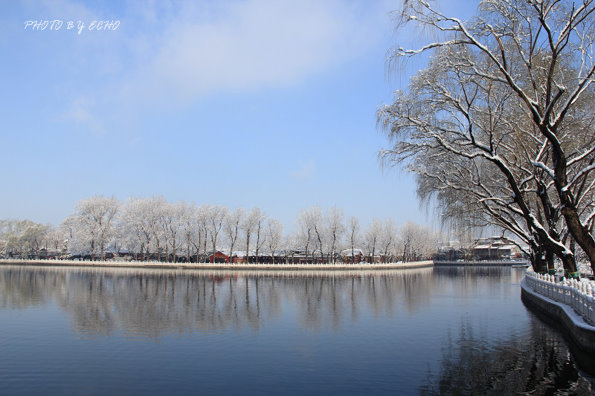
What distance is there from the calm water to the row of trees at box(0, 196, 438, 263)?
61.2 m

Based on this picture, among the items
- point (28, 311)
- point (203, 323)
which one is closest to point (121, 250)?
point (28, 311)

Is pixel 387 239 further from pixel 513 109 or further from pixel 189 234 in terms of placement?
pixel 513 109

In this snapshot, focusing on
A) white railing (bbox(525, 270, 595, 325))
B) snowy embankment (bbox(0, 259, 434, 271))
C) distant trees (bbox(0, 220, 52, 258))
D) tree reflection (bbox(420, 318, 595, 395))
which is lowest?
tree reflection (bbox(420, 318, 595, 395))

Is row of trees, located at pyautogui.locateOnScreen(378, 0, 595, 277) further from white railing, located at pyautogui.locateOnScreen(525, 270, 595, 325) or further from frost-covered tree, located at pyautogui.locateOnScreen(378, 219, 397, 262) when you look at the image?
frost-covered tree, located at pyautogui.locateOnScreen(378, 219, 397, 262)

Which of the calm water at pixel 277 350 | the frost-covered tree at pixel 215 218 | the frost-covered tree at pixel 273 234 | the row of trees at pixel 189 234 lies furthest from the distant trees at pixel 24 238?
the calm water at pixel 277 350

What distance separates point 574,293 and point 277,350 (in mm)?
11922

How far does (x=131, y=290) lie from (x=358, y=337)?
24.1 meters

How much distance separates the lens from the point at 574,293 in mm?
18188

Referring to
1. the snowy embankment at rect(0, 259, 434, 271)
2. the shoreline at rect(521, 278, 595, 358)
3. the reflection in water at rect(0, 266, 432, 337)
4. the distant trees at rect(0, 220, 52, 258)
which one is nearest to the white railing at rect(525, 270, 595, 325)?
the shoreline at rect(521, 278, 595, 358)

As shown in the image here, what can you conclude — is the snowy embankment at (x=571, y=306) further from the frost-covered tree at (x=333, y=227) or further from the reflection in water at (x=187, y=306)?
the frost-covered tree at (x=333, y=227)

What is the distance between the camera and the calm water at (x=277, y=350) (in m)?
12.0

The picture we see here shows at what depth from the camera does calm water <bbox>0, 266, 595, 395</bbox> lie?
472 inches

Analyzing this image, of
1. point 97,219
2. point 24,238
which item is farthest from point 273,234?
point 24,238

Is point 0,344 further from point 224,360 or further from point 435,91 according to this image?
point 435,91
